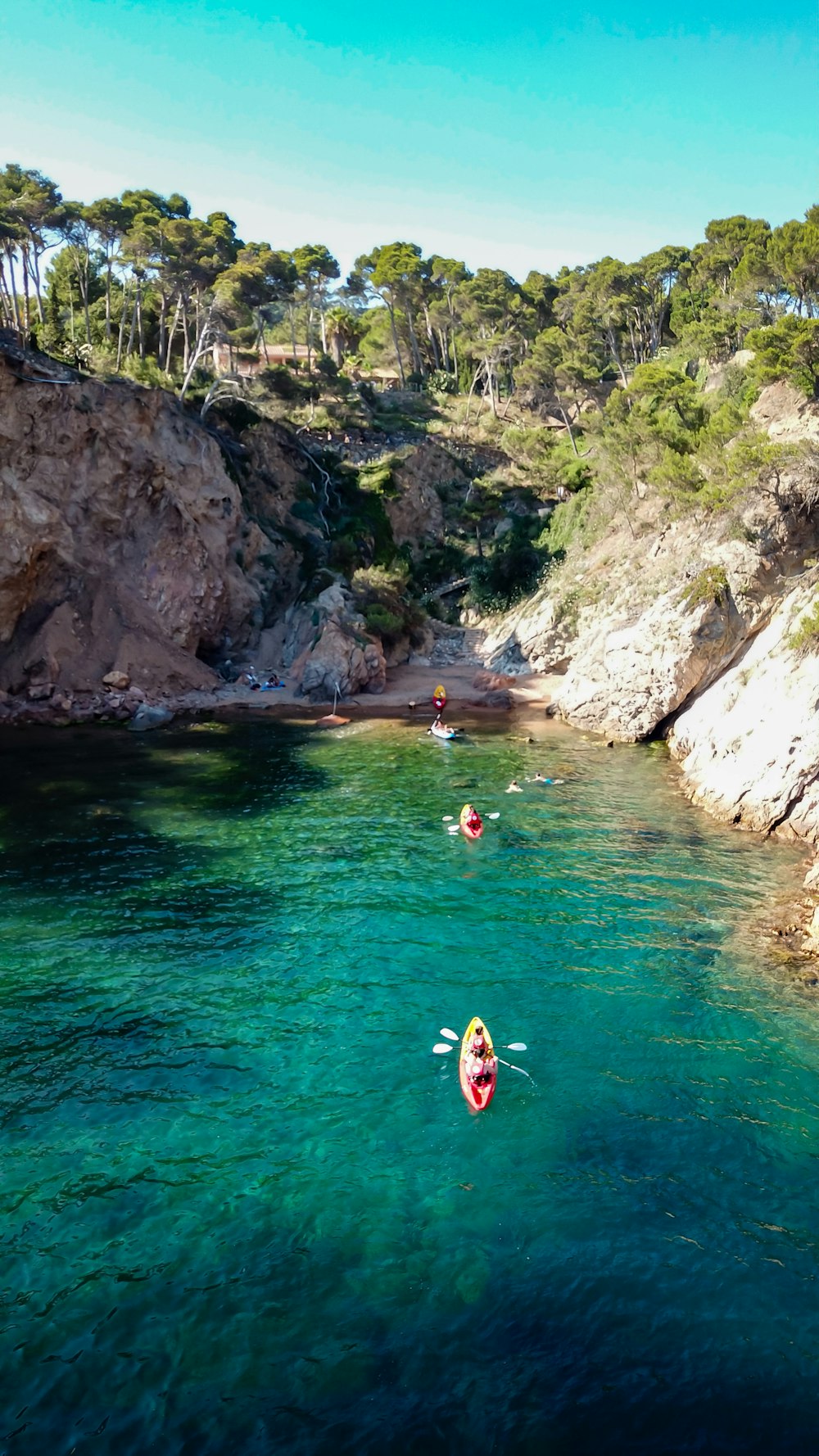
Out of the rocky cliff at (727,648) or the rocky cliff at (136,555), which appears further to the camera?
the rocky cliff at (136,555)

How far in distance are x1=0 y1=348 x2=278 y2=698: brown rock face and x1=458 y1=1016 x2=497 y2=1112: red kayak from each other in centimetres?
3083

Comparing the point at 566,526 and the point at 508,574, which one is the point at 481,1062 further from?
the point at 566,526

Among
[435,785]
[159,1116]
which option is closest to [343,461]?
[435,785]

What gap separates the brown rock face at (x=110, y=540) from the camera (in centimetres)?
3969

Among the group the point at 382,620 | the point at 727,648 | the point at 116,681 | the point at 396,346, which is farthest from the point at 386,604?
the point at 396,346

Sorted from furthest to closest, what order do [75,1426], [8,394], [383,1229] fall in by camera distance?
[8,394]
[383,1229]
[75,1426]

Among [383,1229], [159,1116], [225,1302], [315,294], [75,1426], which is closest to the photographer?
[75,1426]

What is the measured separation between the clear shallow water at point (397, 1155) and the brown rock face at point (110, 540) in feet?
58.3

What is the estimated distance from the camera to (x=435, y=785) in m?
32.1

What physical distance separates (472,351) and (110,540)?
39.8 meters

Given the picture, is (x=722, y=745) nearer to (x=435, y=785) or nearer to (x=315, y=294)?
(x=435, y=785)

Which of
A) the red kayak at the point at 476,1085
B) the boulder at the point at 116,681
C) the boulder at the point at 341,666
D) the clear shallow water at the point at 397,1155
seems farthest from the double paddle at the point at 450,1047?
the boulder at the point at 341,666

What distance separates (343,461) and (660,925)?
46.5 metres

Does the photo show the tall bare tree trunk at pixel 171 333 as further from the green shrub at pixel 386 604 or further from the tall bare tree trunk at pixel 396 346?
the tall bare tree trunk at pixel 396 346
